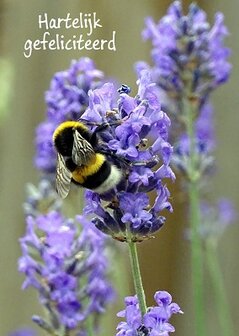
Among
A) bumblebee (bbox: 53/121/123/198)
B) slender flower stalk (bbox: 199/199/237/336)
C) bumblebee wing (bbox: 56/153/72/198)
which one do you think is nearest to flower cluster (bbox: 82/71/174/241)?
bumblebee (bbox: 53/121/123/198)

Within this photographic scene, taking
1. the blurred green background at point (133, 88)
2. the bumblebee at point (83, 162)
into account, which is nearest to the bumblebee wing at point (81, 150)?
the bumblebee at point (83, 162)

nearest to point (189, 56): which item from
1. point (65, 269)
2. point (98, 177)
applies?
point (65, 269)

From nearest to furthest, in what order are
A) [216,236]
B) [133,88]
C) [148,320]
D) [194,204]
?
[148,320], [194,204], [216,236], [133,88]

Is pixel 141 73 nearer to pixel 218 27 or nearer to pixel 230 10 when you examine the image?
pixel 218 27

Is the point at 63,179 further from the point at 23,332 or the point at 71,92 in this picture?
the point at 23,332

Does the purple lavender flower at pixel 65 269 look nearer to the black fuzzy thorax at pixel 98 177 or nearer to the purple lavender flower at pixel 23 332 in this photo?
the black fuzzy thorax at pixel 98 177

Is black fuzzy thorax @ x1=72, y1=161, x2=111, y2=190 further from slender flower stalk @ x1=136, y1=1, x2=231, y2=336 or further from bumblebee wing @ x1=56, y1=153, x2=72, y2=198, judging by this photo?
slender flower stalk @ x1=136, y1=1, x2=231, y2=336

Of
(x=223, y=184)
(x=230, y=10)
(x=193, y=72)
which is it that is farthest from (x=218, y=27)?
(x=223, y=184)
